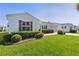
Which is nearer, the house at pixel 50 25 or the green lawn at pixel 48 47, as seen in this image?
the green lawn at pixel 48 47

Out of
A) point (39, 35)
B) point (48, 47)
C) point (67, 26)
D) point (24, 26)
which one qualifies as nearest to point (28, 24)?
point (24, 26)

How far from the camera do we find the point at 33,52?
9.58 m

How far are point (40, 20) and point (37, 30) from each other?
0.24 m

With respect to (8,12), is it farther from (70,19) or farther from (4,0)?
(70,19)

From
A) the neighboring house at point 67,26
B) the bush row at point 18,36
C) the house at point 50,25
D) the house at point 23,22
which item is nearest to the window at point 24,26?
the house at point 23,22

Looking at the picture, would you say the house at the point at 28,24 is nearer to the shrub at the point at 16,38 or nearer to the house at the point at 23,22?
the house at the point at 23,22

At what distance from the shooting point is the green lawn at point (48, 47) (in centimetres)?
956

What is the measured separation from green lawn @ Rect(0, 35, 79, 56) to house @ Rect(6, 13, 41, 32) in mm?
325

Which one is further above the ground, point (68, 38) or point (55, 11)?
point (55, 11)

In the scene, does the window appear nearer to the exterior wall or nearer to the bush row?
the bush row

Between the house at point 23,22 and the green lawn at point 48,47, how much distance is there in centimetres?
33

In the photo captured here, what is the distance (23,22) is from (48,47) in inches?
31.6

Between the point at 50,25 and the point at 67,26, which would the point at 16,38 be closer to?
the point at 50,25

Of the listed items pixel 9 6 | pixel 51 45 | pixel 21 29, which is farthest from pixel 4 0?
pixel 51 45
